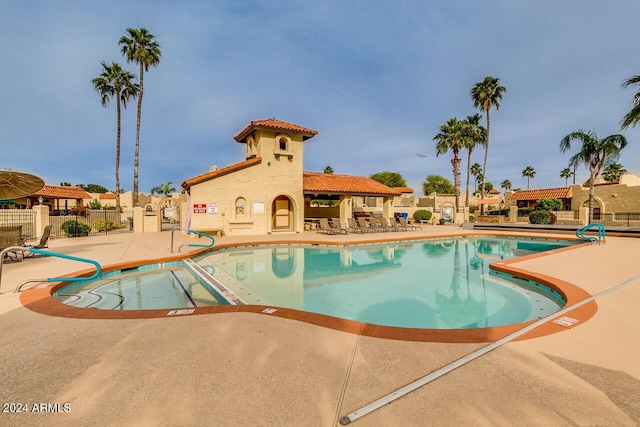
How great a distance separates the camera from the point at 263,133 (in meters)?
17.9

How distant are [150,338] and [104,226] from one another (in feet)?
78.0

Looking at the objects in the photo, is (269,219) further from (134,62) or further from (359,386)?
(134,62)

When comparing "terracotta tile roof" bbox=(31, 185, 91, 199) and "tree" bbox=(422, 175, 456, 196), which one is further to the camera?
"tree" bbox=(422, 175, 456, 196)

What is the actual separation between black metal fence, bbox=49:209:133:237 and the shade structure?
28.3 ft

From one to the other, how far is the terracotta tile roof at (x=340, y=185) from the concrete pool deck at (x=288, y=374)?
54.3ft

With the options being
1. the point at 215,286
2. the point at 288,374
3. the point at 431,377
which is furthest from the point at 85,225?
the point at 431,377

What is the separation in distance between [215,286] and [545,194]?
44175mm

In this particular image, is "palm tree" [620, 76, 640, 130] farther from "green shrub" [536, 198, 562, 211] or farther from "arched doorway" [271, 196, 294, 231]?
"green shrub" [536, 198, 562, 211]

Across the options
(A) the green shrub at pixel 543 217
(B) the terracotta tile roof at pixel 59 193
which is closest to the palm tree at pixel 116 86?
(B) the terracotta tile roof at pixel 59 193

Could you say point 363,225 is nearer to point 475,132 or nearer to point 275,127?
point 275,127

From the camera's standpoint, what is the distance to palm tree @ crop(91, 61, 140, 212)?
26.8m

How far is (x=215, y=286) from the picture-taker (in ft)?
22.6

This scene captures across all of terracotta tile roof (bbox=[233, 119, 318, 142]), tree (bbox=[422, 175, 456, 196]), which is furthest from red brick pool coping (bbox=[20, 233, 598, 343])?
tree (bbox=[422, 175, 456, 196])

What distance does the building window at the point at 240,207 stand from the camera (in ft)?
57.3
